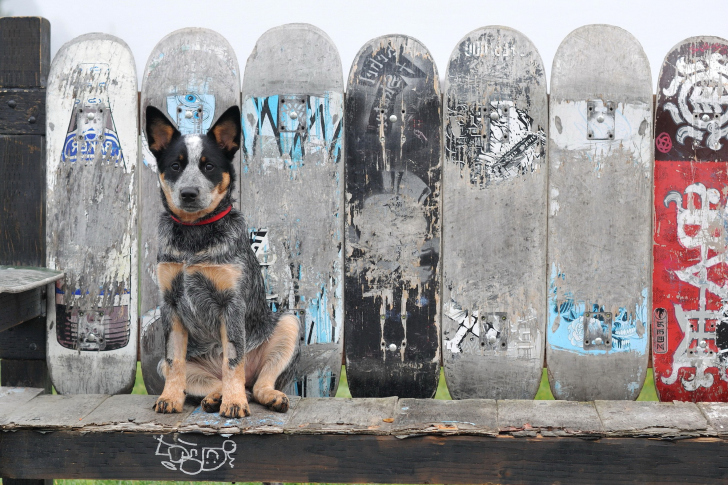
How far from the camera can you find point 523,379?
2.83m

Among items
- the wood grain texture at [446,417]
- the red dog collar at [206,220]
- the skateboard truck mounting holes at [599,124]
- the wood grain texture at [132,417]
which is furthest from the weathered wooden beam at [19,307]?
the skateboard truck mounting holes at [599,124]

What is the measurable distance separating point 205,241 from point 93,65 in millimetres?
1050

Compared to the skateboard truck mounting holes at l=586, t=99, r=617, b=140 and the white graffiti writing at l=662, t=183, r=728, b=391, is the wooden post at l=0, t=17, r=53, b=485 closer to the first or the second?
the skateboard truck mounting holes at l=586, t=99, r=617, b=140

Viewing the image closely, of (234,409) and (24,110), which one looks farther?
(24,110)

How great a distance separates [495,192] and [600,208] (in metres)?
0.43

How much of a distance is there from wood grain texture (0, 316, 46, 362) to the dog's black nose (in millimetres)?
1108

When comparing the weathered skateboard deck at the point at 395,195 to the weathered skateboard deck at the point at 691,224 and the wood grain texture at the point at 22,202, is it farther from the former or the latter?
the wood grain texture at the point at 22,202

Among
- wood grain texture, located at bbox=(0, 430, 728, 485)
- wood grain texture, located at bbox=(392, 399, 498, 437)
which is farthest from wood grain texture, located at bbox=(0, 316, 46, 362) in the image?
wood grain texture, located at bbox=(392, 399, 498, 437)

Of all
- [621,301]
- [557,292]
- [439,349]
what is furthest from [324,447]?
[621,301]

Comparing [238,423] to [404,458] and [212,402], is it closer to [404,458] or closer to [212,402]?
[212,402]

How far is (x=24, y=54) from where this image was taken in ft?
9.64

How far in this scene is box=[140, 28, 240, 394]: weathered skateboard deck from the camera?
2840 millimetres

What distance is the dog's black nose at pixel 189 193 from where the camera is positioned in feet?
7.62

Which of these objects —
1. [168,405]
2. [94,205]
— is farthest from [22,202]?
[168,405]
